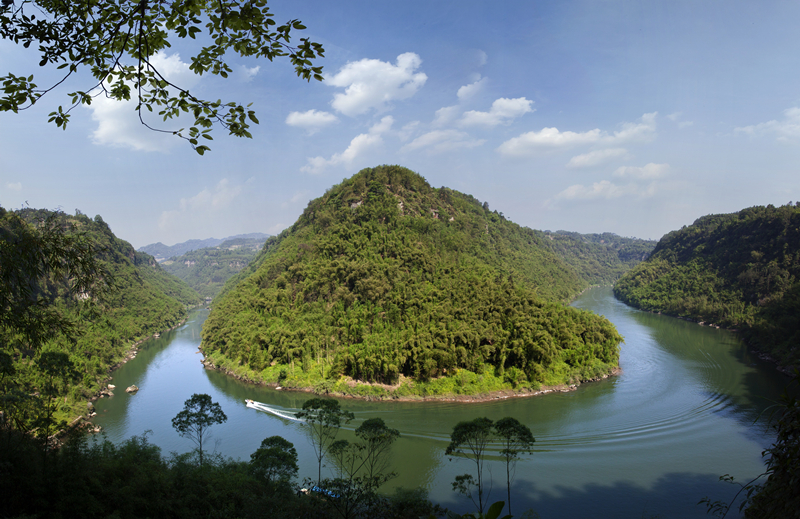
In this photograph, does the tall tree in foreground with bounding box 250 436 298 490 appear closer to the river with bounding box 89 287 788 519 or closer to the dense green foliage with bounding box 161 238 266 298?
the river with bounding box 89 287 788 519

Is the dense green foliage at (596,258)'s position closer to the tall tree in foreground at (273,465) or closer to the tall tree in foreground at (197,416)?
the tall tree in foreground at (197,416)

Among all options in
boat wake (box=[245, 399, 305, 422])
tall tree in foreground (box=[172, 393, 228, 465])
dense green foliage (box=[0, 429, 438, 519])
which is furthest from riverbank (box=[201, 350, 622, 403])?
dense green foliage (box=[0, 429, 438, 519])

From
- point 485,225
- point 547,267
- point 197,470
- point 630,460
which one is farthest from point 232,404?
point 547,267

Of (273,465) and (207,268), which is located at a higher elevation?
(207,268)

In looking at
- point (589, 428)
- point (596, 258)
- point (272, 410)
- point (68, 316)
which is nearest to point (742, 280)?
point (589, 428)

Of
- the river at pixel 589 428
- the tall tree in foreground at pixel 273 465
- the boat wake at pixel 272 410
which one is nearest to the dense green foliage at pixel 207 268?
the river at pixel 589 428

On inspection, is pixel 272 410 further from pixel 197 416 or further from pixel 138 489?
pixel 138 489
